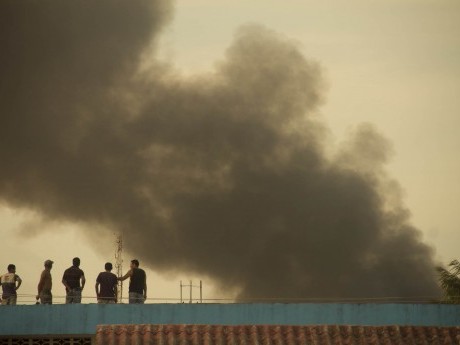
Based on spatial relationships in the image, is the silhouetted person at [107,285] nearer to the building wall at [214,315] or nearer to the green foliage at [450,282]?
the building wall at [214,315]

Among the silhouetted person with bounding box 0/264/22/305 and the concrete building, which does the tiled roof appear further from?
the silhouetted person with bounding box 0/264/22/305

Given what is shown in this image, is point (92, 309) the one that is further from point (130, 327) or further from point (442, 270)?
point (442, 270)

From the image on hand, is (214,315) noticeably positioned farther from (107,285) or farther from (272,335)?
(107,285)

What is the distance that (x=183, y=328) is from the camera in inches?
1095

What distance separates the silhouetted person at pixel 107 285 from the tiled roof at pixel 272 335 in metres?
0.67

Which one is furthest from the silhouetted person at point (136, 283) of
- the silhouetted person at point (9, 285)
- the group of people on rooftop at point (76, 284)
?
the silhouetted person at point (9, 285)

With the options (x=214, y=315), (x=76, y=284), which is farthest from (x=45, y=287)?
(x=214, y=315)

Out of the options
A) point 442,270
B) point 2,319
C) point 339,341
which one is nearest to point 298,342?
point 339,341

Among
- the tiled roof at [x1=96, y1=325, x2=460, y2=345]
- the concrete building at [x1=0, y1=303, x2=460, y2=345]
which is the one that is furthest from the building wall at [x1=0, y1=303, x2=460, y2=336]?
the tiled roof at [x1=96, y1=325, x2=460, y2=345]

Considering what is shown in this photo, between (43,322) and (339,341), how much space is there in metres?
6.94

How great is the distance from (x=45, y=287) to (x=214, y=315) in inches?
159

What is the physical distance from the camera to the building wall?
28188 mm

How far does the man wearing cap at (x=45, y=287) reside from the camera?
27706 mm

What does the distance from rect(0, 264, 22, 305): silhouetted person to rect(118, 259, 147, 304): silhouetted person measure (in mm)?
2569
